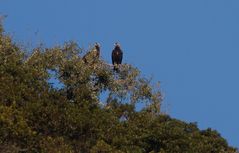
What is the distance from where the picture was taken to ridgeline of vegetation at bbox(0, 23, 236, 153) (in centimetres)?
2770

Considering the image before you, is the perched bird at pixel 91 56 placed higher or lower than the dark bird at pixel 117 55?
lower

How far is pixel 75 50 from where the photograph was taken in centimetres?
3772

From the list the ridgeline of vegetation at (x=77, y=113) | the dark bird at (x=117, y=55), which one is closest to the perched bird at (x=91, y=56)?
the ridgeline of vegetation at (x=77, y=113)

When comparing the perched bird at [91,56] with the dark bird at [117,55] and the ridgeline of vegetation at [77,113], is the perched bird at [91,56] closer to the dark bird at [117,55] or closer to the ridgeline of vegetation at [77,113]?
the ridgeline of vegetation at [77,113]

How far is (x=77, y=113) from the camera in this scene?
102 ft

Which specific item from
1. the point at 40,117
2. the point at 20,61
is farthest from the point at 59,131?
the point at 20,61

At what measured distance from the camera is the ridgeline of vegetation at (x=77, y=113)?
27.7 m

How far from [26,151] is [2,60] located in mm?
8320

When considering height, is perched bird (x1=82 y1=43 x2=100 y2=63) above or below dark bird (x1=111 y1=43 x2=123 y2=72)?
below

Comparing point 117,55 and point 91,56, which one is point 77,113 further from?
point 117,55

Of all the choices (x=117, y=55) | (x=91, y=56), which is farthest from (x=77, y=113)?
(x=117, y=55)

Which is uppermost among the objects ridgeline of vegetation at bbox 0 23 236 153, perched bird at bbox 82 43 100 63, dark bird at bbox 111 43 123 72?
dark bird at bbox 111 43 123 72

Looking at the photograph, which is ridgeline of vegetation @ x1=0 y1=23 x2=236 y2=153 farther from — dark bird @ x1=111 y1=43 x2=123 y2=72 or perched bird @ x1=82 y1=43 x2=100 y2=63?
dark bird @ x1=111 y1=43 x2=123 y2=72

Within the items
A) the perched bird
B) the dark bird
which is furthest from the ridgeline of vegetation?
the dark bird
